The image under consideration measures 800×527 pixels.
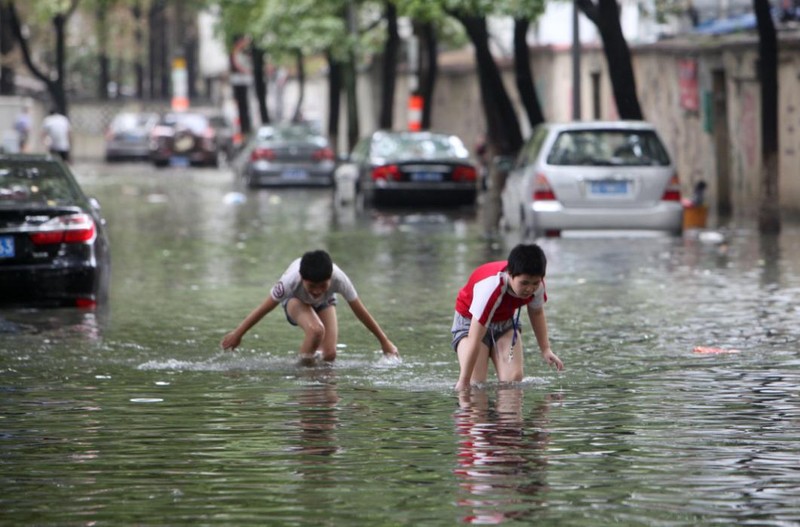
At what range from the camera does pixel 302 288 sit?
12.7m

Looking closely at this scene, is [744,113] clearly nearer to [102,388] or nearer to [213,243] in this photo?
[213,243]

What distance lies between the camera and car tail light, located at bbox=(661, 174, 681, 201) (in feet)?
78.6

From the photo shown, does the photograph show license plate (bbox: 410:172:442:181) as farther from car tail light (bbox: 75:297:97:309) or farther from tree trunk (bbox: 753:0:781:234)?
car tail light (bbox: 75:297:97:309)

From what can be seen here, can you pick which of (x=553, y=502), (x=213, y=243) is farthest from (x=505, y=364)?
(x=213, y=243)

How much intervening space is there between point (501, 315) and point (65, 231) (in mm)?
5829

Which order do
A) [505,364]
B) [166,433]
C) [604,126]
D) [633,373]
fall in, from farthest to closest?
[604,126]
[633,373]
[505,364]
[166,433]

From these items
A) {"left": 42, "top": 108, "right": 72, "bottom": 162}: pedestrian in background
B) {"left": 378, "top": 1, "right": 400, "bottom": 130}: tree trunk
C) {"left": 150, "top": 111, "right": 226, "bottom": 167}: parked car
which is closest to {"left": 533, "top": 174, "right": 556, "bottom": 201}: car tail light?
{"left": 378, "top": 1, "right": 400, "bottom": 130}: tree trunk

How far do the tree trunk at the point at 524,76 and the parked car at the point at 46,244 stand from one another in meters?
17.1

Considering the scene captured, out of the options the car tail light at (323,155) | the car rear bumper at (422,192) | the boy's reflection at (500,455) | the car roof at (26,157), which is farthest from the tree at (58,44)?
the boy's reflection at (500,455)

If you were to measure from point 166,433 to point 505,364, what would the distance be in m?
2.30

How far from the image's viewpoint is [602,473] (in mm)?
8594

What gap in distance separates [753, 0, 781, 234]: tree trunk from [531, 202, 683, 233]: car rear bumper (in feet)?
9.32

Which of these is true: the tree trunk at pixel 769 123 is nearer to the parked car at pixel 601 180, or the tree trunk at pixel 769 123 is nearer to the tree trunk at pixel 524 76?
the parked car at pixel 601 180

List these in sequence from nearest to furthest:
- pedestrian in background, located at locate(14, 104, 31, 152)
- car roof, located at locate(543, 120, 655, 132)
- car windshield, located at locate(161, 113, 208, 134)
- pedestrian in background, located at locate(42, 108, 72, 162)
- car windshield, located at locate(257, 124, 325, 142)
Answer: car roof, located at locate(543, 120, 655, 132), car windshield, located at locate(257, 124, 325, 142), pedestrian in background, located at locate(42, 108, 72, 162), pedestrian in background, located at locate(14, 104, 31, 152), car windshield, located at locate(161, 113, 208, 134)
